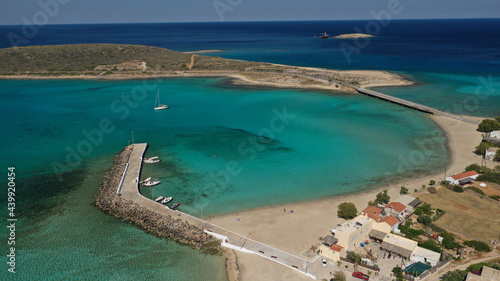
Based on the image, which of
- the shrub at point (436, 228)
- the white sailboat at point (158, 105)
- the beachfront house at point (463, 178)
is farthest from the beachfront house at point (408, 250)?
the white sailboat at point (158, 105)

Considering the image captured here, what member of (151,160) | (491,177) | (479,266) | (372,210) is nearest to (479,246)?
(479,266)

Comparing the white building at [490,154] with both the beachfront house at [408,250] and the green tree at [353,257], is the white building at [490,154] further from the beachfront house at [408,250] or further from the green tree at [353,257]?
the green tree at [353,257]

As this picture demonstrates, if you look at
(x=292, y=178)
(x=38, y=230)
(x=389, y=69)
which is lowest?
(x=38, y=230)

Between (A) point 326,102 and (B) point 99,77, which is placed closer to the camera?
(A) point 326,102

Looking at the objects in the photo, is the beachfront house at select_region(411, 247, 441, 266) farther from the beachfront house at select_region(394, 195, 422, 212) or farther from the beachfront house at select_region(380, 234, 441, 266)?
the beachfront house at select_region(394, 195, 422, 212)

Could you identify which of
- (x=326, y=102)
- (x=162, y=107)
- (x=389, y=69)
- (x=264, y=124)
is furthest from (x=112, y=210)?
(x=389, y=69)

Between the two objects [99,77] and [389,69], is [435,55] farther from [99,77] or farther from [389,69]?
[99,77]

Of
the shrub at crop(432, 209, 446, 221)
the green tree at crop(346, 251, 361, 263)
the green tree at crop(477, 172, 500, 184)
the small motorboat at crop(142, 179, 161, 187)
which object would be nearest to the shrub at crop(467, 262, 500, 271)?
the shrub at crop(432, 209, 446, 221)
